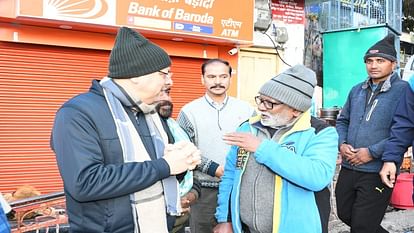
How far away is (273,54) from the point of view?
9953 millimetres

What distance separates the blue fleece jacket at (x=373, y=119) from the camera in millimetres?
4125

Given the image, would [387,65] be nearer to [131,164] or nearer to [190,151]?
[190,151]

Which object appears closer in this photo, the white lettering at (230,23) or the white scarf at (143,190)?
the white scarf at (143,190)

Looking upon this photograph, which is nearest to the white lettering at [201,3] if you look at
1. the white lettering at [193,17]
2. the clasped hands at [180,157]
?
the white lettering at [193,17]

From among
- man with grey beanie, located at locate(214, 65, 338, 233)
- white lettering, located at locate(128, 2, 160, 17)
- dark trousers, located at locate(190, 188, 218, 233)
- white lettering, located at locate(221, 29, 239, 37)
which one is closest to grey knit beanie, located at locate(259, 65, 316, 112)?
man with grey beanie, located at locate(214, 65, 338, 233)

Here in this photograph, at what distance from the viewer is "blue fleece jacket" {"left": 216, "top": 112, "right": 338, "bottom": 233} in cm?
261

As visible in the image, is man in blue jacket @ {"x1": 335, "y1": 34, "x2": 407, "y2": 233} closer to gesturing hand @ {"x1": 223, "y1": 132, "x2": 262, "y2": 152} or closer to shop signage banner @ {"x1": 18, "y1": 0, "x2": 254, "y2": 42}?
gesturing hand @ {"x1": 223, "y1": 132, "x2": 262, "y2": 152}

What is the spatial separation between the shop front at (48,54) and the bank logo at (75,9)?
1cm

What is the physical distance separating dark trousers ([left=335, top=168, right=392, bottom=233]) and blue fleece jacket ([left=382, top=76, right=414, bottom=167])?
1.23 feet

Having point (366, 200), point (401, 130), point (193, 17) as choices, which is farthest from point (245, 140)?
point (193, 17)

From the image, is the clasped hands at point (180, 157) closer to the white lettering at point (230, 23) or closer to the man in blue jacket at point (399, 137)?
the man in blue jacket at point (399, 137)

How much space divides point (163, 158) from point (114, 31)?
18.3 ft

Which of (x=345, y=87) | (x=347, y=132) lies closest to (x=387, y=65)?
(x=347, y=132)

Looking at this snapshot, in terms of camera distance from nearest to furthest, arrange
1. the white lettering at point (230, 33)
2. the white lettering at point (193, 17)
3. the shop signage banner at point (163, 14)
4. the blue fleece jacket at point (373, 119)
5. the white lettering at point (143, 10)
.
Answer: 1. the blue fleece jacket at point (373, 119)
2. the shop signage banner at point (163, 14)
3. the white lettering at point (143, 10)
4. the white lettering at point (193, 17)
5. the white lettering at point (230, 33)
